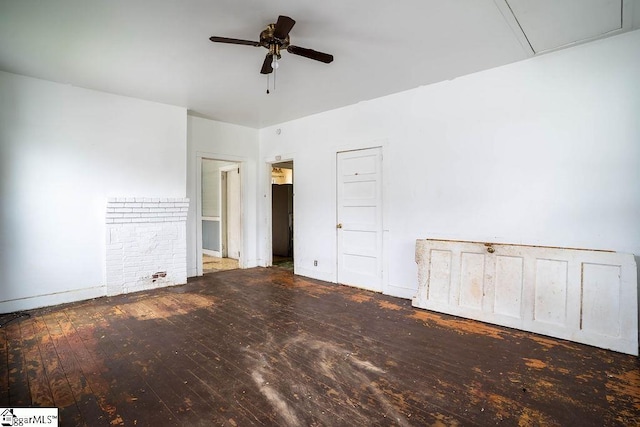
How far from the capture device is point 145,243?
4754 mm

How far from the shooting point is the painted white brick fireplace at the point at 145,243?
4.47 meters

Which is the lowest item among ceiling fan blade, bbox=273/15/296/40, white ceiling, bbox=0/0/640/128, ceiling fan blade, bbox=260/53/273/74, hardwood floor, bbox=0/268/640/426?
hardwood floor, bbox=0/268/640/426

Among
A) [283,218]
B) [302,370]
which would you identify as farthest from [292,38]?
[283,218]

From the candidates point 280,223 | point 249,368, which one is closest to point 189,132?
point 280,223

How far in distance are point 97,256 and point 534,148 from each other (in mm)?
5749

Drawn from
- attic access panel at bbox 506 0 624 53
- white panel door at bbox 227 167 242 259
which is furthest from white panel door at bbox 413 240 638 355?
white panel door at bbox 227 167 242 259

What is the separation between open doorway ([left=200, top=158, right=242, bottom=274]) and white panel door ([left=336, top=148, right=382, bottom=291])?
2.70 m

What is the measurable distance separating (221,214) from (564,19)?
A: 22.2 ft

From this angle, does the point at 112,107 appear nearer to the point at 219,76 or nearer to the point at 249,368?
the point at 219,76

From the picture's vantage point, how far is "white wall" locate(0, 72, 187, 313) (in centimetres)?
377

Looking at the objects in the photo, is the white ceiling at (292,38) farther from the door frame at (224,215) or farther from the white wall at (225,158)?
the door frame at (224,215)

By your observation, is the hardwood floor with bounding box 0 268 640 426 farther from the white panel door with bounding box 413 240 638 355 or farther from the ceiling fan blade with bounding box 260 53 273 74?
the ceiling fan blade with bounding box 260 53 273 74

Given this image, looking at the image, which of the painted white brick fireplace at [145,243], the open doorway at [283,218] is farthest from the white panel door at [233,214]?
the painted white brick fireplace at [145,243]

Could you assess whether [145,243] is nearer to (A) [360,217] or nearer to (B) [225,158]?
(B) [225,158]
